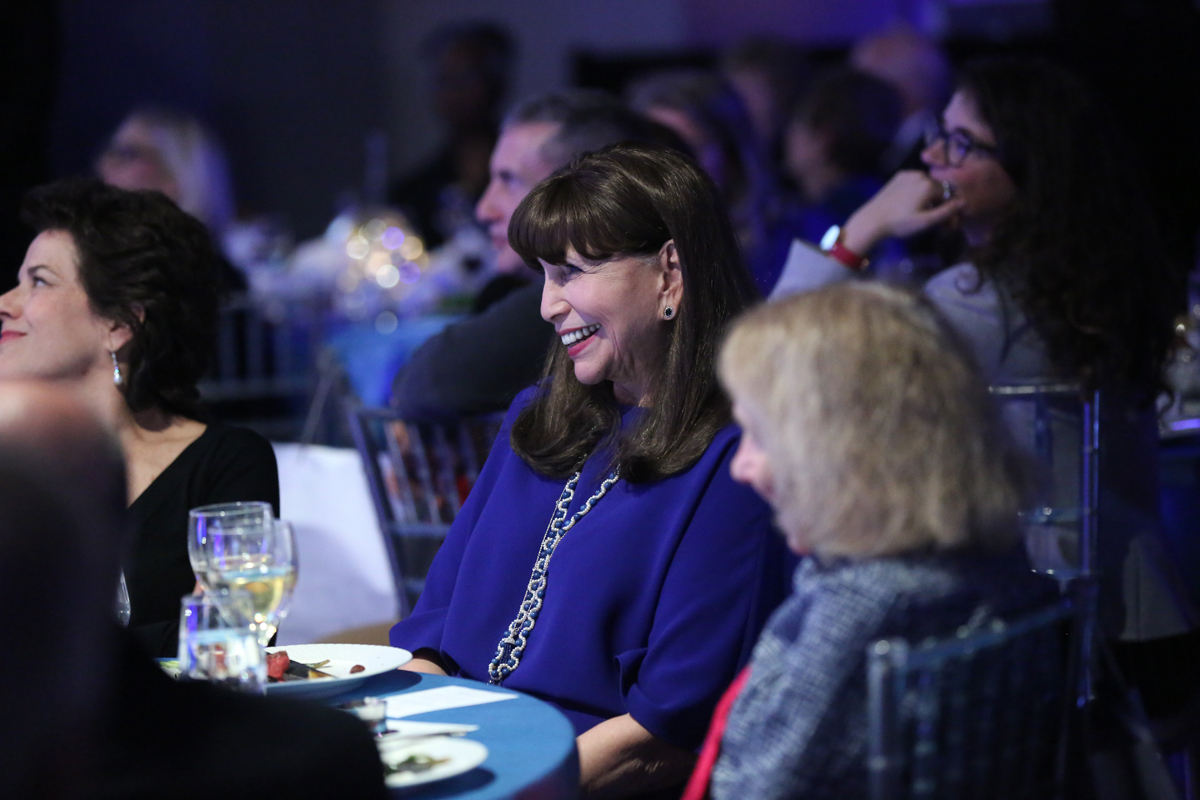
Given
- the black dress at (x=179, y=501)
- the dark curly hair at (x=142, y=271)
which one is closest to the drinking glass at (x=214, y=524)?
the black dress at (x=179, y=501)

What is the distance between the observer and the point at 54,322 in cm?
263

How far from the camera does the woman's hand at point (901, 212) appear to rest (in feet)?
10.3

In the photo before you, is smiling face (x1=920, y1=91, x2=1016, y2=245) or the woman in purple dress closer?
the woman in purple dress

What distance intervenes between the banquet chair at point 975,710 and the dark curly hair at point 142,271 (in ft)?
5.74

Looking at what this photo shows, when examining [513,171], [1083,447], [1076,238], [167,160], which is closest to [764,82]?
[167,160]

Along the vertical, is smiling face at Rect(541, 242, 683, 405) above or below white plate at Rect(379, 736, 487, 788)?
above

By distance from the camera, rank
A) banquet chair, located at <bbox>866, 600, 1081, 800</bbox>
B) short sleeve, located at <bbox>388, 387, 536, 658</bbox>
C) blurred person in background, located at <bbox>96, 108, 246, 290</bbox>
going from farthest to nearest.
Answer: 1. blurred person in background, located at <bbox>96, 108, 246, 290</bbox>
2. short sleeve, located at <bbox>388, 387, 536, 658</bbox>
3. banquet chair, located at <bbox>866, 600, 1081, 800</bbox>

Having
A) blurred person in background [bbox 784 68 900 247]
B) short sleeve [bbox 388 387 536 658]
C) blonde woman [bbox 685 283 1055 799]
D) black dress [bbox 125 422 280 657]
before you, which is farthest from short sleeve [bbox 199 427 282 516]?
blurred person in background [bbox 784 68 900 247]

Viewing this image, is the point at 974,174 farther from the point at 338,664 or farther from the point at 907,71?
the point at 907,71

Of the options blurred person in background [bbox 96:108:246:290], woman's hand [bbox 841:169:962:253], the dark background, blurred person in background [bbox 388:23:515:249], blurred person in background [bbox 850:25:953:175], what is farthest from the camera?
the dark background

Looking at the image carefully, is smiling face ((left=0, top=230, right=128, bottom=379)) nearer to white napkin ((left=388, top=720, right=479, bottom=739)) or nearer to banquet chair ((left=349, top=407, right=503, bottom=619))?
banquet chair ((left=349, top=407, right=503, bottom=619))

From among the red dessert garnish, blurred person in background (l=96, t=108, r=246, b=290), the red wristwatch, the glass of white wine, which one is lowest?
the red dessert garnish

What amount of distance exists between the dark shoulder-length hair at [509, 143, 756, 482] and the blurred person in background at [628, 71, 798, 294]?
2276mm

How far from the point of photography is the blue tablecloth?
4.87ft
